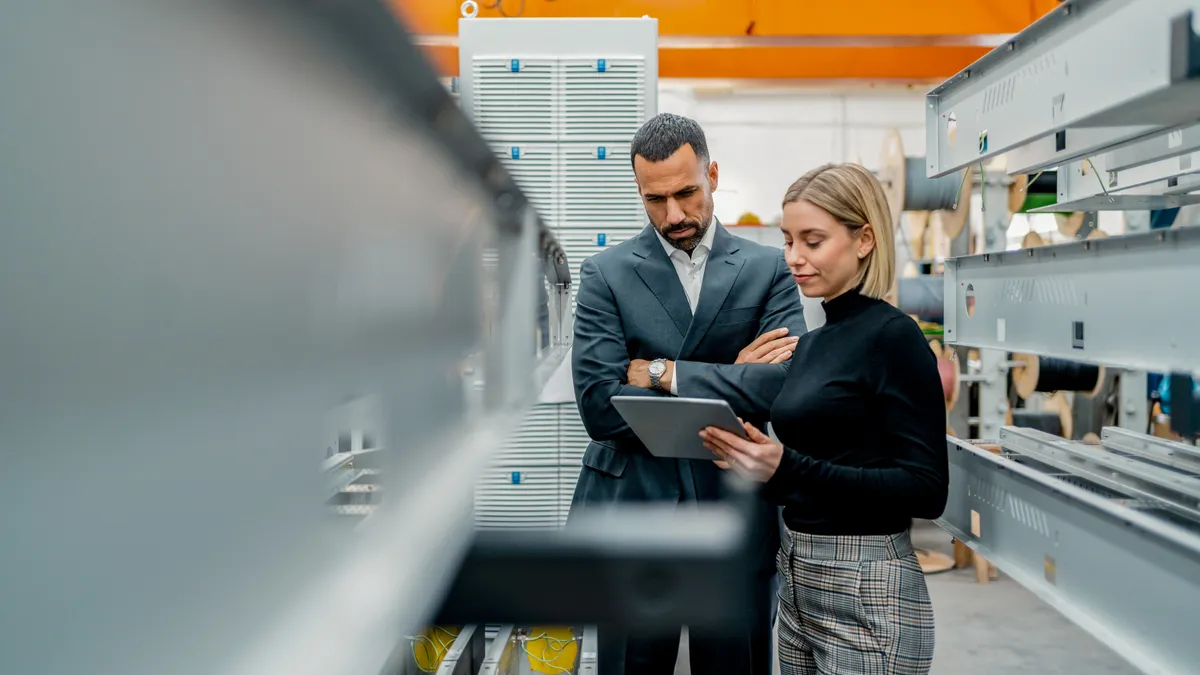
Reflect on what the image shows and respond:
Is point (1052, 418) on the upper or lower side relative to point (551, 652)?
upper

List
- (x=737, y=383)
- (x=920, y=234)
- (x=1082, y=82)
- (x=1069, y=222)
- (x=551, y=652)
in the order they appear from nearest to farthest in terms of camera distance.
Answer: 1. (x=1082, y=82)
2. (x=737, y=383)
3. (x=551, y=652)
4. (x=1069, y=222)
5. (x=920, y=234)

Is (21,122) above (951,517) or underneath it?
above

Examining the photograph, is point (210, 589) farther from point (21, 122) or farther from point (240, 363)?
point (21, 122)

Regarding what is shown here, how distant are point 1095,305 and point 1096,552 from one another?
47 cm

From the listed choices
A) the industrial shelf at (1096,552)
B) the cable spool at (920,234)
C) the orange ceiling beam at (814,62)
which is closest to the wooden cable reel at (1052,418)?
the cable spool at (920,234)

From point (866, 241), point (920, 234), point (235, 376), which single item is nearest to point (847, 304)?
point (866, 241)

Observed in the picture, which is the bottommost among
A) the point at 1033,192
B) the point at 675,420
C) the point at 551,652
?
the point at 551,652

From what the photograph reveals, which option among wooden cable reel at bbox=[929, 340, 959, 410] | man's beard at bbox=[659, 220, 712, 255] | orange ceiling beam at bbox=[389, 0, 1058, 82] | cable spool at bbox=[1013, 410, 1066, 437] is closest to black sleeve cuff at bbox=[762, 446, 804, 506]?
man's beard at bbox=[659, 220, 712, 255]

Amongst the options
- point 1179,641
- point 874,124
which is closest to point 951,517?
point 1179,641

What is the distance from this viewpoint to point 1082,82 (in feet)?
4.31

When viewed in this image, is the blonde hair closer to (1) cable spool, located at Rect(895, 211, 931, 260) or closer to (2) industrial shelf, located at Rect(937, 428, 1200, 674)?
(2) industrial shelf, located at Rect(937, 428, 1200, 674)

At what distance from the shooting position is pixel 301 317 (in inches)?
16.6

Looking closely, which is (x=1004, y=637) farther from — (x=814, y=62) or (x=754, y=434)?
(x=814, y=62)

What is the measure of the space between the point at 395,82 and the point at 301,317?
0.16m
